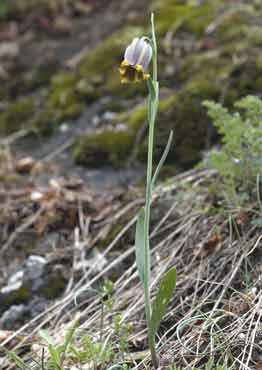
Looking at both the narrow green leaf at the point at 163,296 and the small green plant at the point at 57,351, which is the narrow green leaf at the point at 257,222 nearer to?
the narrow green leaf at the point at 163,296

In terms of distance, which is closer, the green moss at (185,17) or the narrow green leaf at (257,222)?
the narrow green leaf at (257,222)

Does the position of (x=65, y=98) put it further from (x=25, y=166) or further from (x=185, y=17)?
(x=185, y=17)

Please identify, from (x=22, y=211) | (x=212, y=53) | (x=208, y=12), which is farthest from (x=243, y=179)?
(x=208, y=12)

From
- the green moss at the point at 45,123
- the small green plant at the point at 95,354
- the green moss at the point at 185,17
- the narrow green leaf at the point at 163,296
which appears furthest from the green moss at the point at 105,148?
the narrow green leaf at the point at 163,296

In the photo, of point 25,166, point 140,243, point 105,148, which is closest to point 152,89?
point 140,243

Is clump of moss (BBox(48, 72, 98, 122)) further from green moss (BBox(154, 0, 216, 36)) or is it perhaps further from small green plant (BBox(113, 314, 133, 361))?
small green plant (BBox(113, 314, 133, 361))

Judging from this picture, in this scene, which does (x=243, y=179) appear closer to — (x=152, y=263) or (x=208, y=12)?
(x=152, y=263)
